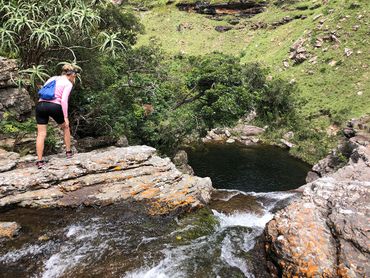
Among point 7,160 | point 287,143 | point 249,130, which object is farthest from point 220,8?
point 7,160

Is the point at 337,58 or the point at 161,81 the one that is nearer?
the point at 161,81

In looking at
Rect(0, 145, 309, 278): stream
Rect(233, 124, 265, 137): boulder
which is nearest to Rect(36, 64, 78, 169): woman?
Rect(0, 145, 309, 278): stream

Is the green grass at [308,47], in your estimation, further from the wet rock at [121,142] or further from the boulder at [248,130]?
the wet rock at [121,142]

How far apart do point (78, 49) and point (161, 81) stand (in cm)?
874

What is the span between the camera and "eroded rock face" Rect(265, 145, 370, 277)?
662 cm

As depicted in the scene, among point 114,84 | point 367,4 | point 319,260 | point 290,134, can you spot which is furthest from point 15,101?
point 367,4

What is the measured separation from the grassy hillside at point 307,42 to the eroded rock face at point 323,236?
85.2 ft

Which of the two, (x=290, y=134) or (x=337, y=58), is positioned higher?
(x=337, y=58)

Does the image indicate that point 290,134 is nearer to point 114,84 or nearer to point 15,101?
point 114,84

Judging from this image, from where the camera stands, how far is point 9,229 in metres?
7.86

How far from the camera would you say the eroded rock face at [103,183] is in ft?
30.0

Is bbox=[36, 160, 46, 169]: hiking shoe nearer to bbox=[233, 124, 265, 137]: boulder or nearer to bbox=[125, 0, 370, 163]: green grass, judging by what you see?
bbox=[125, 0, 370, 163]: green grass

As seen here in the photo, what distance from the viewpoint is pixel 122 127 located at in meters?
16.7

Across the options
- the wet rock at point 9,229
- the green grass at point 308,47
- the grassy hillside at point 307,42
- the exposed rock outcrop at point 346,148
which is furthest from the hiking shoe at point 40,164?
the exposed rock outcrop at point 346,148
